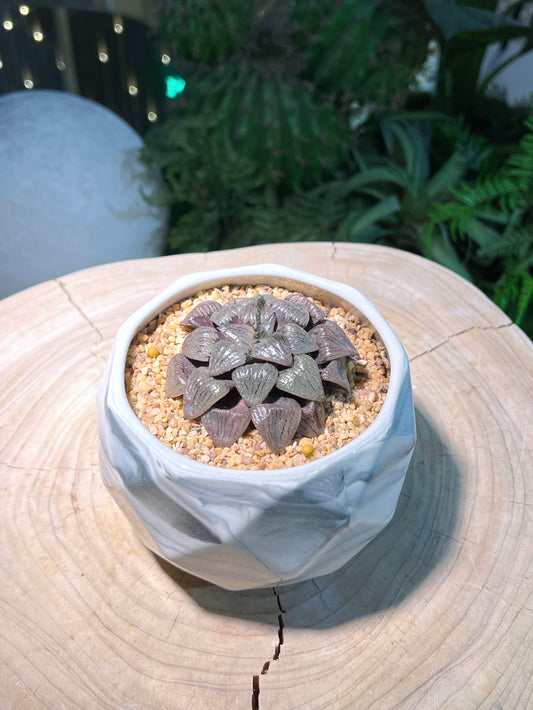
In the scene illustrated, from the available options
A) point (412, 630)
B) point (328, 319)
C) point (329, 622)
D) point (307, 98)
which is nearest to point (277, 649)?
point (329, 622)

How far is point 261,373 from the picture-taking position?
31.6 inches

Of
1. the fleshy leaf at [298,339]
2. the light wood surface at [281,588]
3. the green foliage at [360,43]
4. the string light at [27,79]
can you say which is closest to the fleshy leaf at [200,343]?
the fleshy leaf at [298,339]

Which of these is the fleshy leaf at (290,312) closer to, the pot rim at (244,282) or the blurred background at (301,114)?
the pot rim at (244,282)

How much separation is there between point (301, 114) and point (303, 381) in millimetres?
1321

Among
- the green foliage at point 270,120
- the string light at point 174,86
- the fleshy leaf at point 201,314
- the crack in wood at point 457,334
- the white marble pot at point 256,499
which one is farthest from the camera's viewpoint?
the string light at point 174,86

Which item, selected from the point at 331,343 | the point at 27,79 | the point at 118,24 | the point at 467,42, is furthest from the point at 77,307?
the point at 467,42

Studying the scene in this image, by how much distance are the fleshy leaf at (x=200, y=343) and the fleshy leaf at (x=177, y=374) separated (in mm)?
12

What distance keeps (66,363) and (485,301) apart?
86 cm

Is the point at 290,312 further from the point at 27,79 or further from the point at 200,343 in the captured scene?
the point at 27,79

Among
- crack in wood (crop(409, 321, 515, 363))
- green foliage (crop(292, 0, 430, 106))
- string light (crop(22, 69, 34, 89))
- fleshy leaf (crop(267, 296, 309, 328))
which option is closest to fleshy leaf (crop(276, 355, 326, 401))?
fleshy leaf (crop(267, 296, 309, 328))

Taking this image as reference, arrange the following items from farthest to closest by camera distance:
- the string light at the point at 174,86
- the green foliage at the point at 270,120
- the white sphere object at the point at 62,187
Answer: the string light at the point at 174,86 → the green foliage at the point at 270,120 → the white sphere object at the point at 62,187

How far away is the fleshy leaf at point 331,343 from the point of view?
0.85 meters

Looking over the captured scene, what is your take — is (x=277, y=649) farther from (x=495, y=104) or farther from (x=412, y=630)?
(x=495, y=104)

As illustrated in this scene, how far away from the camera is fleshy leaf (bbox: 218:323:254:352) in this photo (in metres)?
0.85
